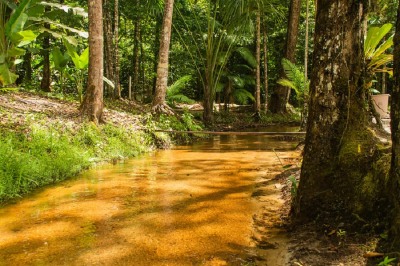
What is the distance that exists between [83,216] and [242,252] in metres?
1.75

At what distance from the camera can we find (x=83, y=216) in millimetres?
3637

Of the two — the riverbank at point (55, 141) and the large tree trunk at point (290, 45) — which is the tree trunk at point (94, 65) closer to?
the riverbank at point (55, 141)

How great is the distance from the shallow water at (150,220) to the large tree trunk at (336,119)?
1.72ft

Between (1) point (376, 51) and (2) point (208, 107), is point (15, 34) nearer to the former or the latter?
(1) point (376, 51)

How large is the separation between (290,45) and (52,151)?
11345 mm

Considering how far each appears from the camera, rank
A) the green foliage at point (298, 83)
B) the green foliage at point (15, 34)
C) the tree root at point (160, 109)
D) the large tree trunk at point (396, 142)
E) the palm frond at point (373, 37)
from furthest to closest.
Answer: the tree root at point (160, 109)
the green foliage at point (298, 83)
the green foliage at point (15, 34)
the palm frond at point (373, 37)
the large tree trunk at point (396, 142)

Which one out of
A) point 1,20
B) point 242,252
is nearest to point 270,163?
point 242,252

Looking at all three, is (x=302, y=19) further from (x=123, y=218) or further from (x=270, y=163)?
(x=123, y=218)

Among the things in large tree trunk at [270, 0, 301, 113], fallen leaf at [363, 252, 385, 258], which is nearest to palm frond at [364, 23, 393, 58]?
fallen leaf at [363, 252, 385, 258]

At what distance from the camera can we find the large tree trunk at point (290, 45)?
1410 centimetres

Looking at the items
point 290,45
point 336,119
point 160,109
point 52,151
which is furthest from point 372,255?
point 290,45

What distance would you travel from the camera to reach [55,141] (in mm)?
5664

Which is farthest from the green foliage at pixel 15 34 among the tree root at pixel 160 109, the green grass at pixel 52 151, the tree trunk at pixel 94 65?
the tree root at pixel 160 109

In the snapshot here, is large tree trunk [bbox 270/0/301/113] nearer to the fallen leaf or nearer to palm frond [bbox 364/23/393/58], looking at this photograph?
palm frond [bbox 364/23/393/58]
